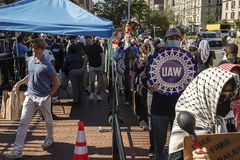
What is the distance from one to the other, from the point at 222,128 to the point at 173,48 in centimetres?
210

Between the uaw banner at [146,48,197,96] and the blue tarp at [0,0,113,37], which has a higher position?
the blue tarp at [0,0,113,37]

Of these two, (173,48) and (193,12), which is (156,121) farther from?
(193,12)

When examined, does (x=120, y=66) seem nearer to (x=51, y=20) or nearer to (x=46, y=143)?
(x=51, y=20)

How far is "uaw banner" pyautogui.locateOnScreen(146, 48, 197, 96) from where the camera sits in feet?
16.0

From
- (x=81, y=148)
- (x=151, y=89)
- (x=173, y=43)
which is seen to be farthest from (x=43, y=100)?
(x=173, y=43)

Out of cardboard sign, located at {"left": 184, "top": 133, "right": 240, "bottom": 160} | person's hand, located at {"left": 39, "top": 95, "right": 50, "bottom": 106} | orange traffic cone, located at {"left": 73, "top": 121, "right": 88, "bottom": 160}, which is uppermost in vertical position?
cardboard sign, located at {"left": 184, "top": 133, "right": 240, "bottom": 160}

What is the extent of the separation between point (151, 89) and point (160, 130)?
0.51 m

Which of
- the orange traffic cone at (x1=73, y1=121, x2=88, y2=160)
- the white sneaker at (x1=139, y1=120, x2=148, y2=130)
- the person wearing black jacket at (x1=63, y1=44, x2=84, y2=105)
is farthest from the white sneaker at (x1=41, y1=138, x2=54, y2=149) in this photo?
the person wearing black jacket at (x1=63, y1=44, x2=84, y2=105)

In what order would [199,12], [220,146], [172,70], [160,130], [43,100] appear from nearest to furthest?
[220,146] < [172,70] < [160,130] < [43,100] < [199,12]

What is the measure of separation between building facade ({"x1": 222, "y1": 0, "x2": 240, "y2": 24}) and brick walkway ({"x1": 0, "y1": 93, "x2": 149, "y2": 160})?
10912 cm

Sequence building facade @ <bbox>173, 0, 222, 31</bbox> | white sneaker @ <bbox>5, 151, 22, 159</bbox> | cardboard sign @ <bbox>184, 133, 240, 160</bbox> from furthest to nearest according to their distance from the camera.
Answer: building facade @ <bbox>173, 0, 222, 31</bbox> → white sneaker @ <bbox>5, 151, 22, 159</bbox> → cardboard sign @ <bbox>184, 133, 240, 160</bbox>

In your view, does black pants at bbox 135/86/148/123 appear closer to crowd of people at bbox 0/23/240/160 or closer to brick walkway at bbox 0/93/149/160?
crowd of people at bbox 0/23/240/160

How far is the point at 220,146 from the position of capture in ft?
8.57

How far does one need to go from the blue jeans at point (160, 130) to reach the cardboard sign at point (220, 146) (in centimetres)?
235
